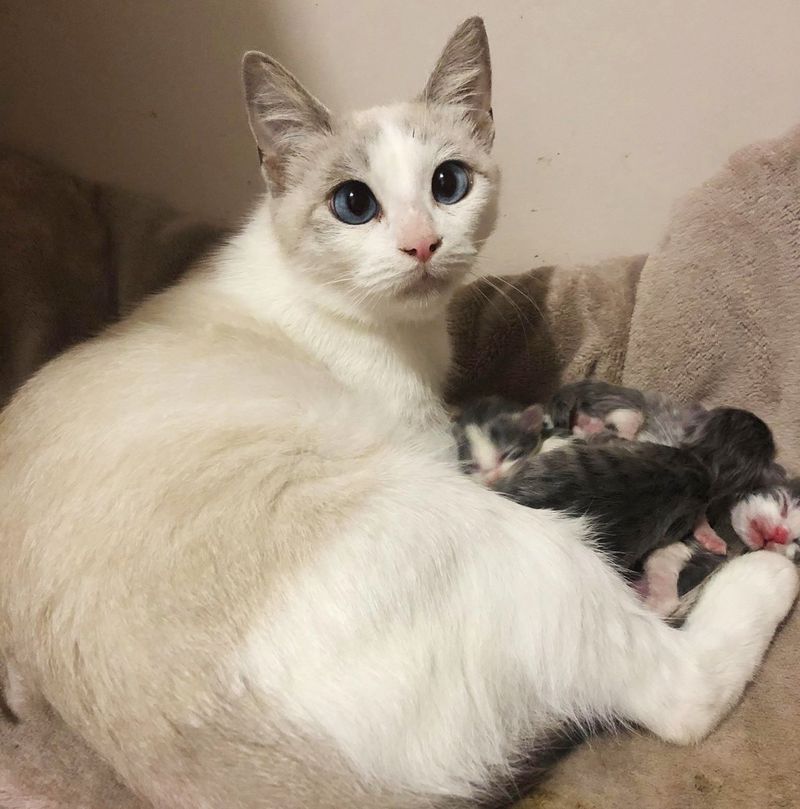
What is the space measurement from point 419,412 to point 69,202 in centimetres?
105

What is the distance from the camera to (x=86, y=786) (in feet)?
3.44

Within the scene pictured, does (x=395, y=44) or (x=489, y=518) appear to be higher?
(x=395, y=44)

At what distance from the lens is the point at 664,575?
48.7 inches

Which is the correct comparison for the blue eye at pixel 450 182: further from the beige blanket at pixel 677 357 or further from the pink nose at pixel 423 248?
the beige blanket at pixel 677 357

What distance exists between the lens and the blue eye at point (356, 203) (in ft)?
4.04

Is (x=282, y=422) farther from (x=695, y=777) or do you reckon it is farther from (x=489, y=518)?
(x=695, y=777)

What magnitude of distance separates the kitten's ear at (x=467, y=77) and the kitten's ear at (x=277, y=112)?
24cm

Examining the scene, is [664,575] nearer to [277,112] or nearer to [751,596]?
[751,596]

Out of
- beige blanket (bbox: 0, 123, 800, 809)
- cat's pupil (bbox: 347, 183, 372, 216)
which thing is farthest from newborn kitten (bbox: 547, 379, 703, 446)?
cat's pupil (bbox: 347, 183, 372, 216)

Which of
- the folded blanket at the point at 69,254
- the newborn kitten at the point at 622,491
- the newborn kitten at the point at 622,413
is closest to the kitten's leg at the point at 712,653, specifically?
the newborn kitten at the point at 622,491

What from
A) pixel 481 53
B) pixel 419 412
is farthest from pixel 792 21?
pixel 419 412

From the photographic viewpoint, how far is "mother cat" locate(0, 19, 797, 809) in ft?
2.82

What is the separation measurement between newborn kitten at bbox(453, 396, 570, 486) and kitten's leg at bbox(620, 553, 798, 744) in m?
0.41

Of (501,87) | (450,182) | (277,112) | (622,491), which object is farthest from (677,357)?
(277,112)
